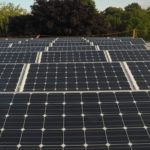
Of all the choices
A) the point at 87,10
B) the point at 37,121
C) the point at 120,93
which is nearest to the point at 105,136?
the point at 37,121

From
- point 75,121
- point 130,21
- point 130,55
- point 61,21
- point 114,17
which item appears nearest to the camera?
point 75,121

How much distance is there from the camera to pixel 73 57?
17.7 metres

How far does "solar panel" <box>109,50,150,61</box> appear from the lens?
56.7 feet

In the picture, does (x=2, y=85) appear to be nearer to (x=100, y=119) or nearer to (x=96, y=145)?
(x=100, y=119)

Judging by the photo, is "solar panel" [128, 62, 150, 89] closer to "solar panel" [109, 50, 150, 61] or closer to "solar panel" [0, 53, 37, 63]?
"solar panel" [109, 50, 150, 61]

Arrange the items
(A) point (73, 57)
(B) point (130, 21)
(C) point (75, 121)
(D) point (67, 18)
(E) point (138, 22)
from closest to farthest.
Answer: (C) point (75, 121), (A) point (73, 57), (D) point (67, 18), (B) point (130, 21), (E) point (138, 22)

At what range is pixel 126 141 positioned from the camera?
8.25 meters

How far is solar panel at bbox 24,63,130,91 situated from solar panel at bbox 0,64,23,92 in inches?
15.8

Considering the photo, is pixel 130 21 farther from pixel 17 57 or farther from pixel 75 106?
pixel 75 106

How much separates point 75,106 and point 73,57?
8006 millimetres

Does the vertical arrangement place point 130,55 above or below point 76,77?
below

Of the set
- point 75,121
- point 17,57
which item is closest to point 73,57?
point 17,57

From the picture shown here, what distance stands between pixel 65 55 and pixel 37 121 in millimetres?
9286

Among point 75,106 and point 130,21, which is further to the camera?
point 130,21
